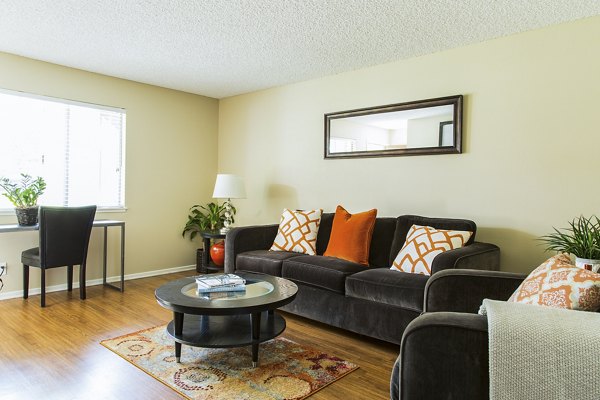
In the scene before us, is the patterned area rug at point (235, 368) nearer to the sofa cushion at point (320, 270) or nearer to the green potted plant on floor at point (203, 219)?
the sofa cushion at point (320, 270)

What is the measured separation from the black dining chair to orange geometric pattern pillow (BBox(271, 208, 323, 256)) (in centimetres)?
175

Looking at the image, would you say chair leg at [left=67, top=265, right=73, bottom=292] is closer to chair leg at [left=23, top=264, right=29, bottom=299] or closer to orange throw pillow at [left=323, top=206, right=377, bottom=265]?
chair leg at [left=23, top=264, right=29, bottom=299]

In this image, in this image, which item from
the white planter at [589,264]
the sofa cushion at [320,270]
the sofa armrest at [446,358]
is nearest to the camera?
the sofa armrest at [446,358]

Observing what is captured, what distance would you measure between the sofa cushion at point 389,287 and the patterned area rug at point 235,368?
1.61 ft

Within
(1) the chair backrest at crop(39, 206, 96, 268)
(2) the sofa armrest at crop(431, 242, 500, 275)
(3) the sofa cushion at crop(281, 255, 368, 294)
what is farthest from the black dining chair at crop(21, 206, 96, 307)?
(2) the sofa armrest at crop(431, 242, 500, 275)

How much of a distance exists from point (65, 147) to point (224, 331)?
2.93 m

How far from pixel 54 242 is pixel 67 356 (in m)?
1.36

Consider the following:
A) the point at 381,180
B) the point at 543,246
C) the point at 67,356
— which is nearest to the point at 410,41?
the point at 381,180

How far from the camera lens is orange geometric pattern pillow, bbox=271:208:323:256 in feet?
12.1

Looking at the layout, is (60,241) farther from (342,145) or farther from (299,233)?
(342,145)

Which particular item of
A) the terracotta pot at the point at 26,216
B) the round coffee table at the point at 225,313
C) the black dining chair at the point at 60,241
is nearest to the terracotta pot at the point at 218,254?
the black dining chair at the point at 60,241

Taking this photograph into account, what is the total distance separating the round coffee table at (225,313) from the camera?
216 cm

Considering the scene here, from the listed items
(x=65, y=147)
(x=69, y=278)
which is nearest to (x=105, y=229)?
(x=69, y=278)

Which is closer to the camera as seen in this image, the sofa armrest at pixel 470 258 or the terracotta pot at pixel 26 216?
the sofa armrest at pixel 470 258
